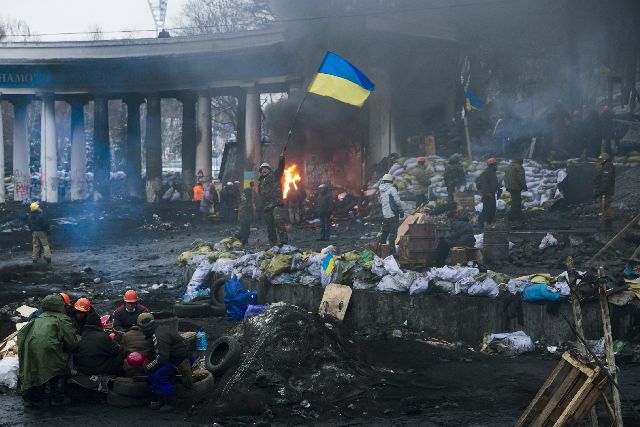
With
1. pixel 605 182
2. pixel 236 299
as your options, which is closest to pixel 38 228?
pixel 236 299

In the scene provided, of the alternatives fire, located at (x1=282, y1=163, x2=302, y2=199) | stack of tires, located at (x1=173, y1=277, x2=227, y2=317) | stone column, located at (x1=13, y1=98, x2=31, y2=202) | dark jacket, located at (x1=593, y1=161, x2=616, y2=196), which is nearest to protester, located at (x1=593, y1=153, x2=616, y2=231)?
dark jacket, located at (x1=593, y1=161, x2=616, y2=196)

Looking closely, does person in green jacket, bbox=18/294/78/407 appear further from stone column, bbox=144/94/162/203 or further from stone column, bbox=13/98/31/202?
stone column, bbox=13/98/31/202

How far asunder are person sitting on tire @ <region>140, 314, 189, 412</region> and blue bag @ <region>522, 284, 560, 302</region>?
4.87 meters

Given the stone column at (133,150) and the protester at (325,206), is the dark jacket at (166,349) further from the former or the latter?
the stone column at (133,150)

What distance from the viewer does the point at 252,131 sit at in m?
32.8

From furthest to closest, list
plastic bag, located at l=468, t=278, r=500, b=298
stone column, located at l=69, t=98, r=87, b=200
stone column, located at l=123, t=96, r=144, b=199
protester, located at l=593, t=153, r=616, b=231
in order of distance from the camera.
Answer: stone column, located at l=69, t=98, r=87, b=200 → stone column, located at l=123, t=96, r=144, b=199 → protester, located at l=593, t=153, r=616, b=231 → plastic bag, located at l=468, t=278, r=500, b=298

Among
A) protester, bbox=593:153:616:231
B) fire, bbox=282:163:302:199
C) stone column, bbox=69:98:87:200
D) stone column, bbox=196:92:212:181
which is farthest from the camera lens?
stone column, bbox=69:98:87:200

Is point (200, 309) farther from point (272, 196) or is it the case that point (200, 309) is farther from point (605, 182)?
point (605, 182)

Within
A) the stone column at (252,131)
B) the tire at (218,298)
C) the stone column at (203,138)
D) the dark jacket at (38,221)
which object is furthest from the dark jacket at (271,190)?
the stone column at (203,138)

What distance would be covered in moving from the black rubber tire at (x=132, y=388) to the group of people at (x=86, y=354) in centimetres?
10

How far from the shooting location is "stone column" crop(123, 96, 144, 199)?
1502 inches

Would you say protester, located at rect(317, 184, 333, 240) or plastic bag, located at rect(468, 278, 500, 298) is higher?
protester, located at rect(317, 184, 333, 240)

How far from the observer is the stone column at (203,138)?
3609 cm

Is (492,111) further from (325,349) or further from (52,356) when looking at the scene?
(52,356)
